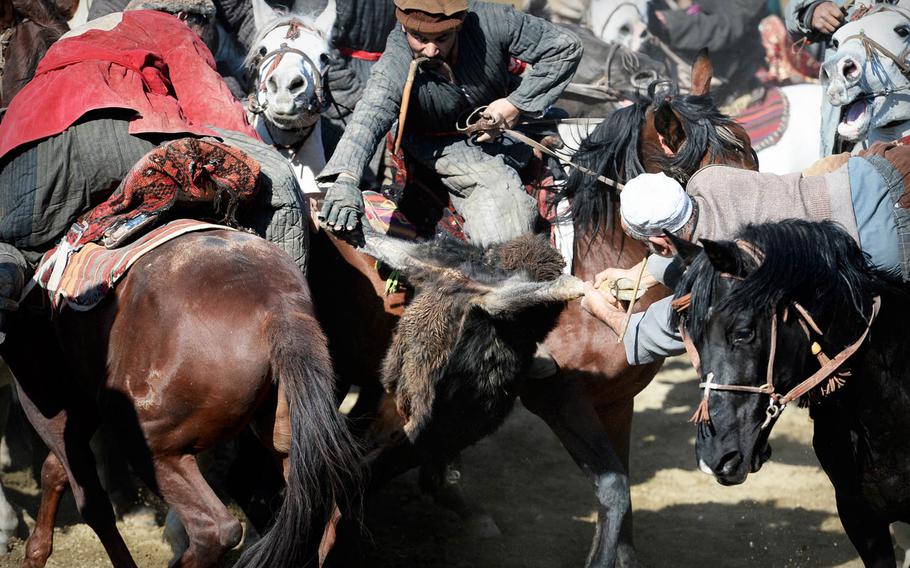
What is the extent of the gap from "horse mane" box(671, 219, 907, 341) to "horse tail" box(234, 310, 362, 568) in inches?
44.6

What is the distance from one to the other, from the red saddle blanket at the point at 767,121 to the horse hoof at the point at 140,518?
5.77m

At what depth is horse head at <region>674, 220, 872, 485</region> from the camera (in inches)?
107

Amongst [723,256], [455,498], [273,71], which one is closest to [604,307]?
[723,256]

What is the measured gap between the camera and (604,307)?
3.46 metres

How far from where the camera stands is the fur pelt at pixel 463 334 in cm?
349

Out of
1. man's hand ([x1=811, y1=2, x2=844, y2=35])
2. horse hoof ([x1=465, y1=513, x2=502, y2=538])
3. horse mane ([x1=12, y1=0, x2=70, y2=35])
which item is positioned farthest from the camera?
man's hand ([x1=811, y1=2, x2=844, y2=35])

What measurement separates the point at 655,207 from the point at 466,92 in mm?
1482

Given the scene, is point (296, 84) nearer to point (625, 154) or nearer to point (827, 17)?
point (625, 154)

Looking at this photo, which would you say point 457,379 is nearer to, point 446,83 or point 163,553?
point 446,83

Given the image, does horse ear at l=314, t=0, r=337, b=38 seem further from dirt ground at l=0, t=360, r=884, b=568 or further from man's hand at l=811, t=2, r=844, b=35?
man's hand at l=811, t=2, r=844, b=35

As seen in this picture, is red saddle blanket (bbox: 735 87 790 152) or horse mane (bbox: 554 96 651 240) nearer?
horse mane (bbox: 554 96 651 240)

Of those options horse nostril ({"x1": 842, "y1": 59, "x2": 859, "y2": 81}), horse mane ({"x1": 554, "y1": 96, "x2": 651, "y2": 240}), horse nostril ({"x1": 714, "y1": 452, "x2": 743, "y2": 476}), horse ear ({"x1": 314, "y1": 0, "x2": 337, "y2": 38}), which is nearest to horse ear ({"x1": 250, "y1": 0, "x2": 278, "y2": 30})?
horse ear ({"x1": 314, "y1": 0, "x2": 337, "y2": 38})

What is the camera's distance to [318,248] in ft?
14.1

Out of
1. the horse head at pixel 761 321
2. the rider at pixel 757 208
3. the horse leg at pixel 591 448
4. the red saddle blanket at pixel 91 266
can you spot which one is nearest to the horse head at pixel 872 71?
the rider at pixel 757 208
